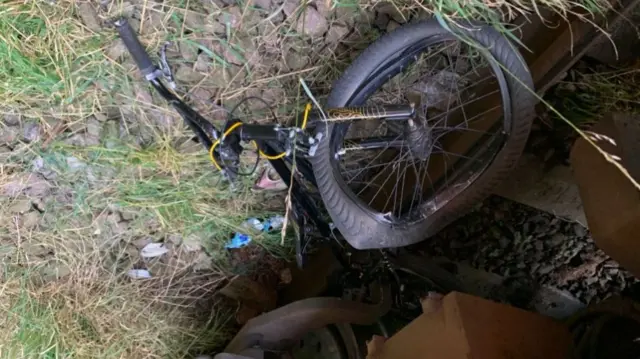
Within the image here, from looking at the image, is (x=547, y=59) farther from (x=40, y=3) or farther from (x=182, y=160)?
(x=40, y=3)

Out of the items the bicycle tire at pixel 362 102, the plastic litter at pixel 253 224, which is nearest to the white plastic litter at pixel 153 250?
the plastic litter at pixel 253 224

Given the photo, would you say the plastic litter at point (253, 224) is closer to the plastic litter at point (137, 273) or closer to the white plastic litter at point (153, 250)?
the white plastic litter at point (153, 250)

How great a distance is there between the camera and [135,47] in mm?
1688

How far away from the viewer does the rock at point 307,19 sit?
1.82m

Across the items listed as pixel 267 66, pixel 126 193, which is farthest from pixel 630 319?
pixel 126 193

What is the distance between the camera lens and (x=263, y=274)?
2527mm

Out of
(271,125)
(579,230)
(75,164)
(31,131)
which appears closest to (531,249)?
(579,230)

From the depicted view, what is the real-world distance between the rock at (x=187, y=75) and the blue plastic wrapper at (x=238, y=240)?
67 cm

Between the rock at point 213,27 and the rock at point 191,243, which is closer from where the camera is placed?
the rock at point 213,27

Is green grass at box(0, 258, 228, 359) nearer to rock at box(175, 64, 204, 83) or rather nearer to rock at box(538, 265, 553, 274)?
rock at box(175, 64, 204, 83)

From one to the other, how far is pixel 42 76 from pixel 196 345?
1.17 m

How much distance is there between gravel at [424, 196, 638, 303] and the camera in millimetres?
1925

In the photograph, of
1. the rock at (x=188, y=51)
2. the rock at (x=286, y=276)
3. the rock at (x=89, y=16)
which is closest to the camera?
the rock at (x=89, y=16)

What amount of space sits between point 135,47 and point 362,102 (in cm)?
62
